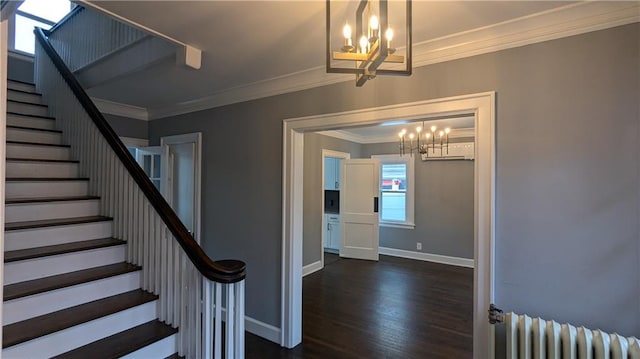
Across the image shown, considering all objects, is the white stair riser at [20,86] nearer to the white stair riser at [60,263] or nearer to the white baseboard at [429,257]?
the white stair riser at [60,263]

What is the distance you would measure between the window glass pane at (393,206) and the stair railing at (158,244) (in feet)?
15.9

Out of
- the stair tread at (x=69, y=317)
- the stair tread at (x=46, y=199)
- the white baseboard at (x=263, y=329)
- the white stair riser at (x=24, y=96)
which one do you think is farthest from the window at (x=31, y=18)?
the white baseboard at (x=263, y=329)

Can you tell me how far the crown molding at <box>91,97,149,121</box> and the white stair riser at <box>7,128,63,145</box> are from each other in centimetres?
82

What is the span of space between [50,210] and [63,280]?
0.79m

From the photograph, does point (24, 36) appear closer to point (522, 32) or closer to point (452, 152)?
point (522, 32)

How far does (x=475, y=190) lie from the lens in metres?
2.08

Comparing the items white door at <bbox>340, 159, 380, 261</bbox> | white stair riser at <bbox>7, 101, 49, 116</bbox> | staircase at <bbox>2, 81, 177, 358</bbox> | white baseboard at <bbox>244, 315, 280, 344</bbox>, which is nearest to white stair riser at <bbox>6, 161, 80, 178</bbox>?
staircase at <bbox>2, 81, 177, 358</bbox>

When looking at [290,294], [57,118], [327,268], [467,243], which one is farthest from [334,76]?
[467,243]

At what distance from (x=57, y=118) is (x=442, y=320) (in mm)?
4735

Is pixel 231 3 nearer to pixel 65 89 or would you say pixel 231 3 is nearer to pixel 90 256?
pixel 90 256

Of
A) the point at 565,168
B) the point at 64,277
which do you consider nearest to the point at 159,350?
the point at 64,277

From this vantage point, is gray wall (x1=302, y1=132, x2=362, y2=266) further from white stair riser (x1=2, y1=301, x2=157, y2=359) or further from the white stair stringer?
white stair riser (x1=2, y1=301, x2=157, y2=359)

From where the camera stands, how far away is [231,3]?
1.73m

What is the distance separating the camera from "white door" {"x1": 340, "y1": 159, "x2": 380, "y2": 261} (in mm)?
6145
